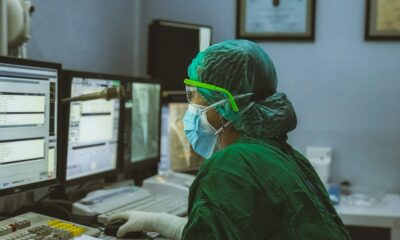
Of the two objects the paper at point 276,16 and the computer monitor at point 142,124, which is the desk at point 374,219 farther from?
the paper at point 276,16

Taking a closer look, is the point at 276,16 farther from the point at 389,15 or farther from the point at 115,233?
the point at 115,233

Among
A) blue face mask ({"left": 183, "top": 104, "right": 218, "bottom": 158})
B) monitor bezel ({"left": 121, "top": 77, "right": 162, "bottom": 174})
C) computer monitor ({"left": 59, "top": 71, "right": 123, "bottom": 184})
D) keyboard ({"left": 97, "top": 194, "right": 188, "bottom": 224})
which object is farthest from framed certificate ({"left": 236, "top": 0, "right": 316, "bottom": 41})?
blue face mask ({"left": 183, "top": 104, "right": 218, "bottom": 158})

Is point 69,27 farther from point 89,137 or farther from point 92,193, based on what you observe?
point 92,193

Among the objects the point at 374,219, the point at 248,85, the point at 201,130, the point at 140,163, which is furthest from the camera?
the point at 374,219

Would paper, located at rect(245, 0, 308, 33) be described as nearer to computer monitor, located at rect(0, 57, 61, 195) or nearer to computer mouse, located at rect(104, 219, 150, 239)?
computer monitor, located at rect(0, 57, 61, 195)

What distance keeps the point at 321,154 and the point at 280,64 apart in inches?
22.0

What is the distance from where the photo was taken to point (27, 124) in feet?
4.64

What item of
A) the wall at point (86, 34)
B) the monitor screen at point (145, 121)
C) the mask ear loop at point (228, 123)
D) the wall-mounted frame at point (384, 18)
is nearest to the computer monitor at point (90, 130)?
the monitor screen at point (145, 121)

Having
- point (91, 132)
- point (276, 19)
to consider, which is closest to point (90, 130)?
point (91, 132)

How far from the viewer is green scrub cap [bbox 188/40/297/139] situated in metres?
1.26

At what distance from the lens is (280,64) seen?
286cm

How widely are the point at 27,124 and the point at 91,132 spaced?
1.27 ft

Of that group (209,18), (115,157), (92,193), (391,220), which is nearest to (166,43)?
(209,18)

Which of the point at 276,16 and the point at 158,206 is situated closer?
the point at 158,206
